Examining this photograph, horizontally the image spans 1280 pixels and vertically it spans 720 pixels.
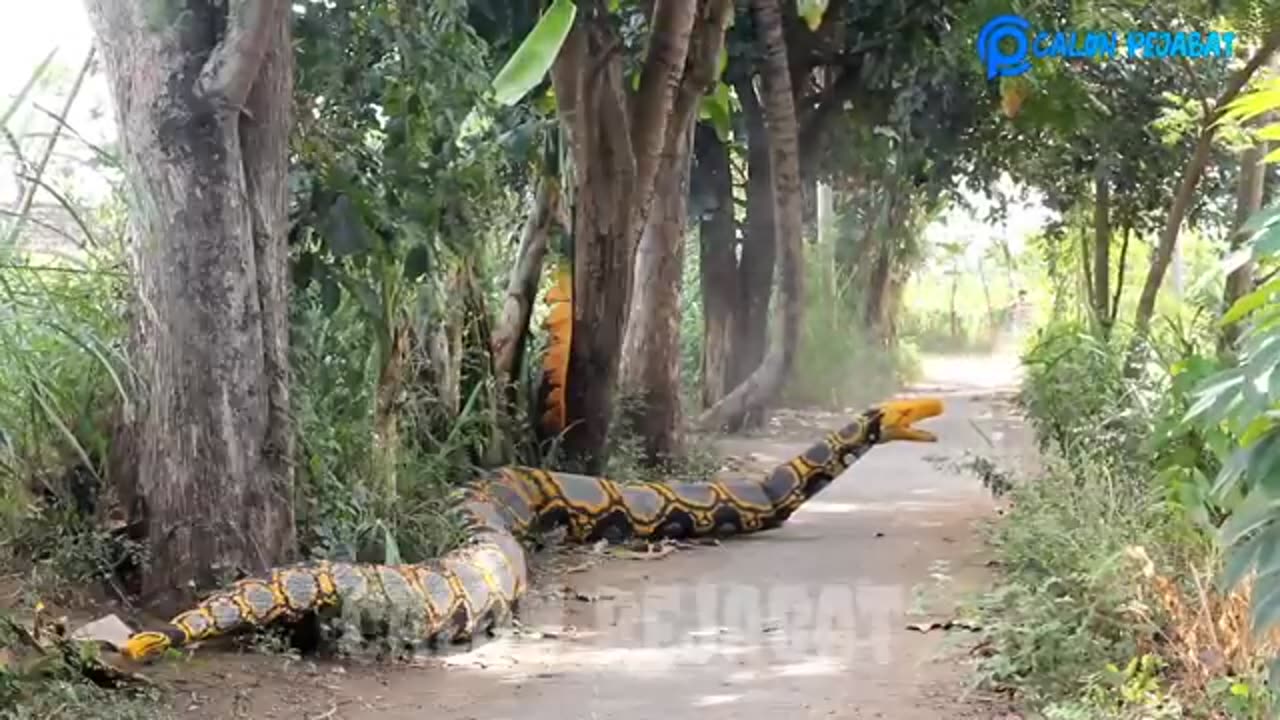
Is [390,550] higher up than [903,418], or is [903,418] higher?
[903,418]

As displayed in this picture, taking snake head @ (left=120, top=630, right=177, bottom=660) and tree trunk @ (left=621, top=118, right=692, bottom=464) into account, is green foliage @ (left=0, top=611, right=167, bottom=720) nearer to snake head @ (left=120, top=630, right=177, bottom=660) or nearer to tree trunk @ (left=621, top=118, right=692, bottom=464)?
snake head @ (left=120, top=630, right=177, bottom=660)

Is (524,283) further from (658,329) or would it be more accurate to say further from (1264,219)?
(1264,219)

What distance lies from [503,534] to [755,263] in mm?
7011

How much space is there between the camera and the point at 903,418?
862cm

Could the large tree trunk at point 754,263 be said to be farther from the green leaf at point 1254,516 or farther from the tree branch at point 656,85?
the green leaf at point 1254,516

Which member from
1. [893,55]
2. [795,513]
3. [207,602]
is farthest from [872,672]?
[893,55]

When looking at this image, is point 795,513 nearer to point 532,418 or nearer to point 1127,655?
point 532,418

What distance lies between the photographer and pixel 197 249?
192 inches

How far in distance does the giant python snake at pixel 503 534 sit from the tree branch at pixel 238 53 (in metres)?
1.62

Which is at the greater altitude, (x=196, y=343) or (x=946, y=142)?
(x=946, y=142)

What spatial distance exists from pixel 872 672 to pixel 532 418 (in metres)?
3.98

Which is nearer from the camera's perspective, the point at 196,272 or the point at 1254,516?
the point at 1254,516

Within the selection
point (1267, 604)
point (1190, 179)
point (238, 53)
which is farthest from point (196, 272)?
point (1190, 179)

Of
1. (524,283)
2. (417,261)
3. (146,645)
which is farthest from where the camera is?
(524,283)
